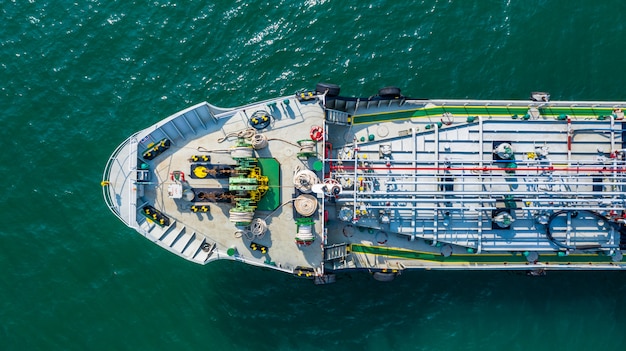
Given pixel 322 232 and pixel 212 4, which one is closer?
pixel 322 232

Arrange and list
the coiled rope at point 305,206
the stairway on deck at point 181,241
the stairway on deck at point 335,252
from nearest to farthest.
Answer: the coiled rope at point 305,206, the stairway on deck at point 181,241, the stairway on deck at point 335,252

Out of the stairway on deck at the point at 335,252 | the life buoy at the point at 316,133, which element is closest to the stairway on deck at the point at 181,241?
the stairway on deck at the point at 335,252

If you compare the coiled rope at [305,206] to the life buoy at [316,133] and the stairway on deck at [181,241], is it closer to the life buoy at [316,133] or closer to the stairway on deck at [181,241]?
the life buoy at [316,133]

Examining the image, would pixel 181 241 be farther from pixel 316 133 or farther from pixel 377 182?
pixel 377 182

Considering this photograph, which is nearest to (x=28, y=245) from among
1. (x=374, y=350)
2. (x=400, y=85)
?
(x=374, y=350)

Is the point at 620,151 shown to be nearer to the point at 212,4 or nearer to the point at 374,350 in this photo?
the point at 374,350

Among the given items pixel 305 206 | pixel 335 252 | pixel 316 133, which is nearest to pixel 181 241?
pixel 305 206

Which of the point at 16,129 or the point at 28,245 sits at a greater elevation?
the point at 16,129
